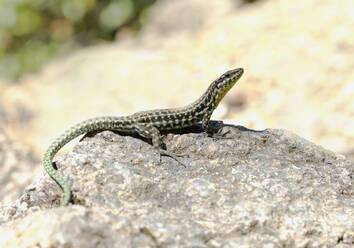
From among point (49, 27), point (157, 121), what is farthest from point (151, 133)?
point (49, 27)

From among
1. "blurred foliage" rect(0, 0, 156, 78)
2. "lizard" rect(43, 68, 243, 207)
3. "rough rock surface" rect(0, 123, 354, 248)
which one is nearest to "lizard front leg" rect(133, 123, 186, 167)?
"lizard" rect(43, 68, 243, 207)

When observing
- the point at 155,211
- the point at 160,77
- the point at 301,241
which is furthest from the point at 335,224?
the point at 160,77

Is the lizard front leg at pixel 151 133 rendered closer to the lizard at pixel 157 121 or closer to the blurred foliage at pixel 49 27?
the lizard at pixel 157 121

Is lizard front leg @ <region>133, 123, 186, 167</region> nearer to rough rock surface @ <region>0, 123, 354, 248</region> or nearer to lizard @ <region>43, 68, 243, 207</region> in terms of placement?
lizard @ <region>43, 68, 243, 207</region>

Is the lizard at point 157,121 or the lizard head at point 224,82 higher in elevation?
the lizard head at point 224,82

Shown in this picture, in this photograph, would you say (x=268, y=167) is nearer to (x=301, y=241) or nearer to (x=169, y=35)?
(x=301, y=241)

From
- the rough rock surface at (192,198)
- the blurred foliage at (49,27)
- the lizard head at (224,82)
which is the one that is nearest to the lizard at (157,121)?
the lizard head at (224,82)

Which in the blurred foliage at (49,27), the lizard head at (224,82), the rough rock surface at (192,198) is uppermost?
the blurred foliage at (49,27)

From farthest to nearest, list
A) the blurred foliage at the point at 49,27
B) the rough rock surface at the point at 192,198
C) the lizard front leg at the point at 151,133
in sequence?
the blurred foliage at the point at 49,27
the lizard front leg at the point at 151,133
the rough rock surface at the point at 192,198
